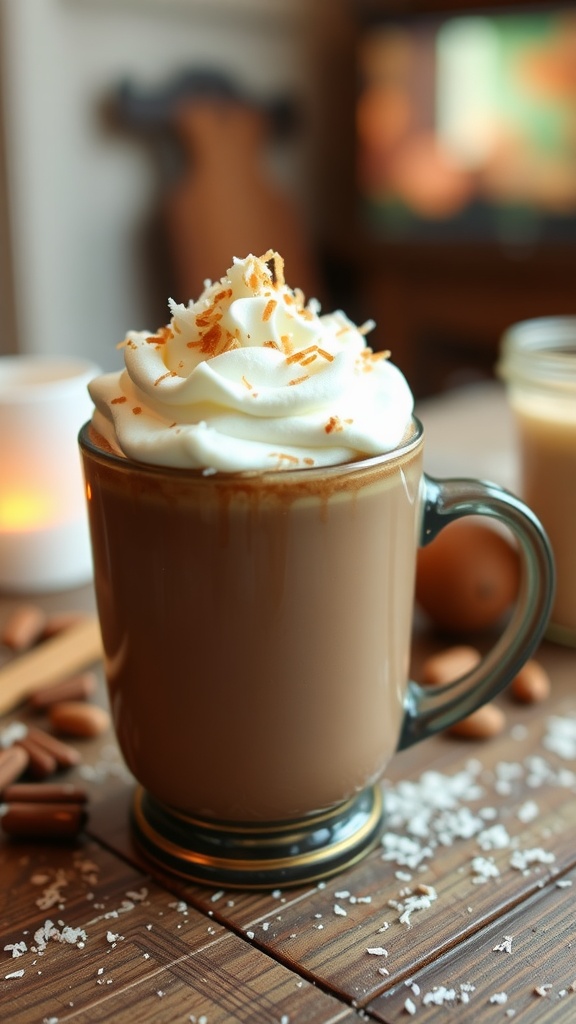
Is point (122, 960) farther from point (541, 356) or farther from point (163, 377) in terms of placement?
point (541, 356)

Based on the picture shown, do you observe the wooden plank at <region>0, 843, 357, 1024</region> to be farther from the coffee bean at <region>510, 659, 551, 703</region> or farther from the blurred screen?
the blurred screen

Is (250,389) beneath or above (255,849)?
above

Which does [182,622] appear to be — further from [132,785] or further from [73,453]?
[73,453]

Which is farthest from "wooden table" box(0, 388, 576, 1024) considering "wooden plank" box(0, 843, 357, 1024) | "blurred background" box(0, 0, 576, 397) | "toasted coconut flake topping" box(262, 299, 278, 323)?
"blurred background" box(0, 0, 576, 397)

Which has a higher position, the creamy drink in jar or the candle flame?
the creamy drink in jar

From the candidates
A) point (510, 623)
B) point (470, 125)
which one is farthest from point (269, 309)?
point (470, 125)
